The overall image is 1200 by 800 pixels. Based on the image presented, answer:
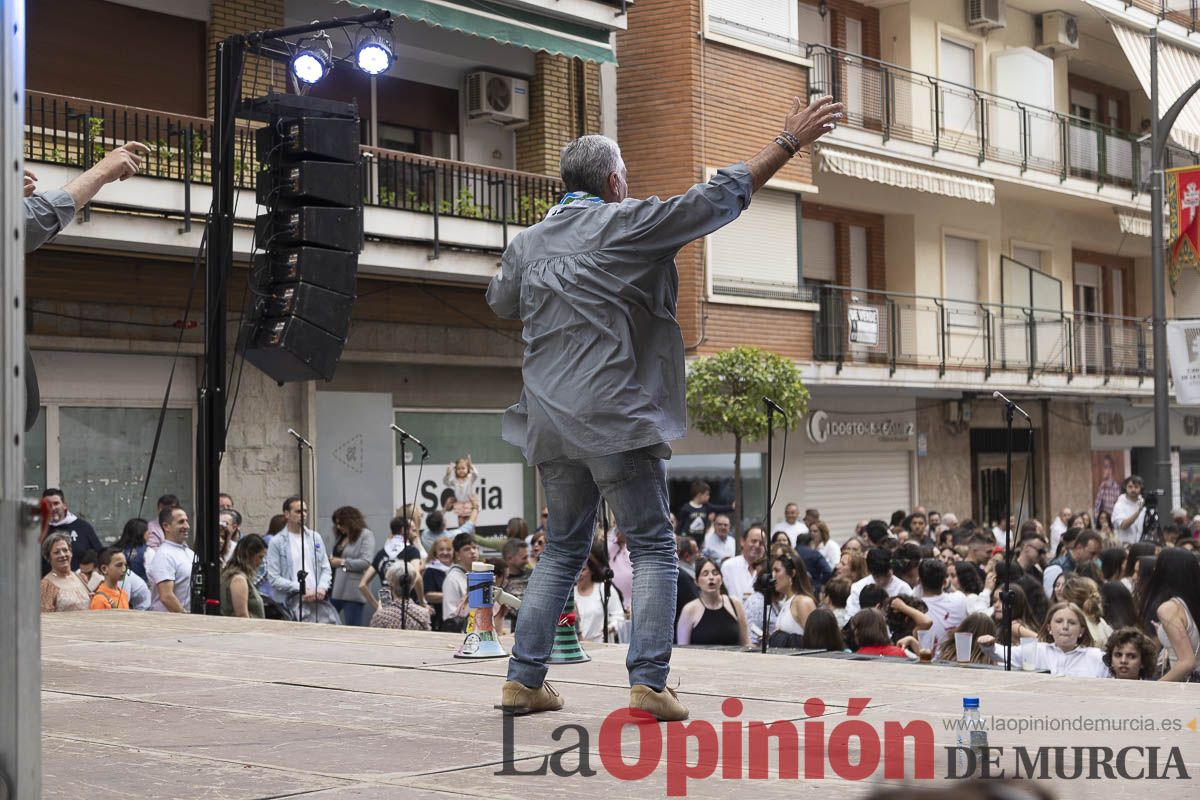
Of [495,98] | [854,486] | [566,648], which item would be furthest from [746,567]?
[854,486]

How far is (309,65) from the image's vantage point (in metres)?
12.1

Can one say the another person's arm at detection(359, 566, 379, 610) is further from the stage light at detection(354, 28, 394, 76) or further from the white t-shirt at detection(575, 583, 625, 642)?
the stage light at detection(354, 28, 394, 76)

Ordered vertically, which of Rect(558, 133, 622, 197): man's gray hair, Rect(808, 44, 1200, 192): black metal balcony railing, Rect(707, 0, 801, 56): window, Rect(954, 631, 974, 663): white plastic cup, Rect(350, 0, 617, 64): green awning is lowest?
Rect(954, 631, 974, 663): white plastic cup

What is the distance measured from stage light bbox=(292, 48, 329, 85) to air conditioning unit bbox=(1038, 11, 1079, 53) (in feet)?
66.7

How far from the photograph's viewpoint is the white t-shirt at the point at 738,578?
12.8 m

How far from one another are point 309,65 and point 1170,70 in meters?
21.5

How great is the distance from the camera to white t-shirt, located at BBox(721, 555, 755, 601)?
42.1 ft

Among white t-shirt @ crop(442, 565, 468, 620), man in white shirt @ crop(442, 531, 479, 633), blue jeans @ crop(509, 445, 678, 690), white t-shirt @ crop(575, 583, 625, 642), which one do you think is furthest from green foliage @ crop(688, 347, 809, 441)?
blue jeans @ crop(509, 445, 678, 690)

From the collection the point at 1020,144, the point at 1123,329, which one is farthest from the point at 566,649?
the point at 1123,329

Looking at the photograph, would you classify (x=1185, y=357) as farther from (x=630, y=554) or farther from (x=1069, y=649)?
(x=630, y=554)

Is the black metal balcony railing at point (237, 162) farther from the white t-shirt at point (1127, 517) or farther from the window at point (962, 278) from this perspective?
the window at point (962, 278)

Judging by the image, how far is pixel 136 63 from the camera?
17203 millimetres

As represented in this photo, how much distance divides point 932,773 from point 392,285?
1621cm

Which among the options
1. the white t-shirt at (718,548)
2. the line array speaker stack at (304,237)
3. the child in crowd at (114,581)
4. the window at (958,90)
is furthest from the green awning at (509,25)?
the window at (958,90)
